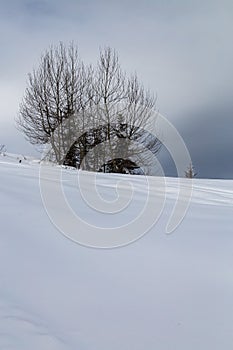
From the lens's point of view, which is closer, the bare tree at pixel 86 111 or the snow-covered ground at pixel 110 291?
the snow-covered ground at pixel 110 291

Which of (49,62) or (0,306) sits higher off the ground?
(49,62)

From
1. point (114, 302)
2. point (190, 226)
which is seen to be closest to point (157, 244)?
point (190, 226)

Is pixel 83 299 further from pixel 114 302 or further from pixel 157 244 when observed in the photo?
pixel 157 244

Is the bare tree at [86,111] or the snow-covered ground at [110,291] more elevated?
the bare tree at [86,111]

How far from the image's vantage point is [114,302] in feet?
3.61

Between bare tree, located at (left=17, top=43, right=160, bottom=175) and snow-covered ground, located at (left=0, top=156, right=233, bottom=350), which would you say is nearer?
snow-covered ground, located at (left=0, top=156, right=233, bottom=350)

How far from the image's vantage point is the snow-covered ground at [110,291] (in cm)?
92

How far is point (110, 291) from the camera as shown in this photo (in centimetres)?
115

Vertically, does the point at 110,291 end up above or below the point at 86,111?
below

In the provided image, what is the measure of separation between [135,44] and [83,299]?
11.7 m

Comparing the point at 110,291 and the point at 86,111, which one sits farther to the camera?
the point at 86,111

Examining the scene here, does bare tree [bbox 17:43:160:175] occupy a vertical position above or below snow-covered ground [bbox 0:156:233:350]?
above

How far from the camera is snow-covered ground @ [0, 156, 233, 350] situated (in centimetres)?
92

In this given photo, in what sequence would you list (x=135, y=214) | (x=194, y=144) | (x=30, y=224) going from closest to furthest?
1. (x=30, y=224)
2. (x=135, y=214)
3. (x=194, y=144)
